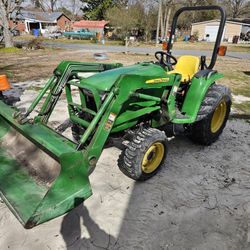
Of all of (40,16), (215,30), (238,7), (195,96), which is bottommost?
(215,30)

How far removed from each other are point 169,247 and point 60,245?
962 mm

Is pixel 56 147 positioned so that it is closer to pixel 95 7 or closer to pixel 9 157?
pixel 9 157

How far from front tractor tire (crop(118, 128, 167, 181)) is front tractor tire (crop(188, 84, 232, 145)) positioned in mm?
873

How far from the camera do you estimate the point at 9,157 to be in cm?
289

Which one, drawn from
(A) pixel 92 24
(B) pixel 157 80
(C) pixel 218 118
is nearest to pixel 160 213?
(B) pixel 157 80

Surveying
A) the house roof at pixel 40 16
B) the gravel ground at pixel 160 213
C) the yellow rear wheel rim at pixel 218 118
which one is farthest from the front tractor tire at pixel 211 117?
the house roof at pixel 40 16

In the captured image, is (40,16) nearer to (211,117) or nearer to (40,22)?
(40,22)

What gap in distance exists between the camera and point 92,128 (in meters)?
2.43

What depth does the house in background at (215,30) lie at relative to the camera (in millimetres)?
38719

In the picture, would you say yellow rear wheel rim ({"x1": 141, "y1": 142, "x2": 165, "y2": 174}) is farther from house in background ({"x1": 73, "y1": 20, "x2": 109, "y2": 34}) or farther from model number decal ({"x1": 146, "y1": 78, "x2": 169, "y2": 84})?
house in background ({"x1": 73, "y1": 20, "x2": 109, "y2": 34})

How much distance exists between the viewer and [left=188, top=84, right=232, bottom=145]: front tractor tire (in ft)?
12.0

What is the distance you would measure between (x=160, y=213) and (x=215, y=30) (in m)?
41.3

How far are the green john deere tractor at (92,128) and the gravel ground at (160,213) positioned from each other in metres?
0.29

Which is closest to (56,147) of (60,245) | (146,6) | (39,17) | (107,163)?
(60,245)
